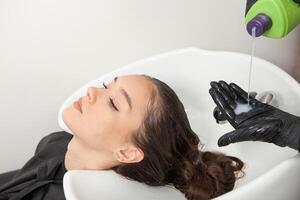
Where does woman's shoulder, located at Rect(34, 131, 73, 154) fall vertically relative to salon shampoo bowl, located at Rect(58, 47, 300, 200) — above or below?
below

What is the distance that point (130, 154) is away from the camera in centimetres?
126

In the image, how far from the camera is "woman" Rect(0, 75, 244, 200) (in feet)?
4.08

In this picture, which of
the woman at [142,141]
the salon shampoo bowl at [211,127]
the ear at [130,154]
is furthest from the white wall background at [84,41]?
the ear at [130,154]

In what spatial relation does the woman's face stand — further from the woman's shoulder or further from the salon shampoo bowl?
the woman's shoulder

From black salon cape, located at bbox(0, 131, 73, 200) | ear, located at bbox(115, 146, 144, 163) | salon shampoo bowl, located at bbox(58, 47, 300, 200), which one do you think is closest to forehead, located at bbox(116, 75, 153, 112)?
ear, located at bbox(115, 146, 144, 163)

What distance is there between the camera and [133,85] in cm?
127

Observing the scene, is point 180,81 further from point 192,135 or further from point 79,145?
point 79,145

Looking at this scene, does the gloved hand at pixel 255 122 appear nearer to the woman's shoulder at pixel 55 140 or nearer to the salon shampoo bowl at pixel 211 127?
the salon shampoo bowl at pixel 211 127

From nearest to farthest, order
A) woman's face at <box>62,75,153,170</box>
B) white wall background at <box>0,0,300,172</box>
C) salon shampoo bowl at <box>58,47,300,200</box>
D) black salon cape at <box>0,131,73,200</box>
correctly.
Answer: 1. salon shampoo bowl at <box>58,47,300,200</box>
2. woman's face at <box>62,75,153,170</box>
3. black salon cape at <box>0,131,73,200</box>
4. white wall background at <box>0,0,300,172</box>

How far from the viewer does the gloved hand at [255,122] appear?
1130 millimetres

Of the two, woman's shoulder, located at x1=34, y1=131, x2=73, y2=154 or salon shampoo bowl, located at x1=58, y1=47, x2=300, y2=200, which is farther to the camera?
woman's shoulder, located at x1=34, y1=131, x2=73, y2=154

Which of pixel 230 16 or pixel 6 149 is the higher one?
pixel 230 16

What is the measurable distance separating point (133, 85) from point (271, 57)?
2.25 ft

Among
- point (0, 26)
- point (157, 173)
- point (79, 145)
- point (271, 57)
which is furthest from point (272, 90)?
point (0, 26)
